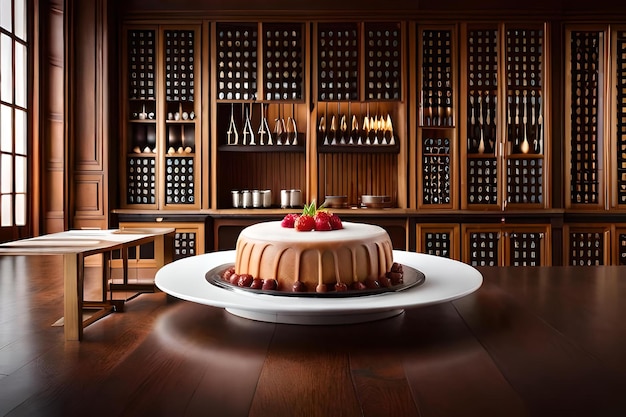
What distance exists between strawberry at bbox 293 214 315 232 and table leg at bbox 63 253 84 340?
670 millimetres

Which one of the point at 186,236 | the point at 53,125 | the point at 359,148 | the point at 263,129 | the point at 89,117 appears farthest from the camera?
the point at 263,129

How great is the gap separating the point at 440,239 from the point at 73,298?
3875 mm

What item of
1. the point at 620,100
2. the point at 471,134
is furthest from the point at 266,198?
the point at 620,100

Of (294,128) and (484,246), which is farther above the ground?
(294,128)

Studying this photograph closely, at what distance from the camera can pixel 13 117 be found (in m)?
3.76

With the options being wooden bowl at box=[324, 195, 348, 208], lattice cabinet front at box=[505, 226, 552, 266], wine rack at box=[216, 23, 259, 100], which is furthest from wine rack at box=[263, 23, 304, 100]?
lattice cabinet front at box=[505, 226, 552, 266]

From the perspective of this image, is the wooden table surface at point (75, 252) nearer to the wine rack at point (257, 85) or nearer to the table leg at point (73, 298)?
the table leg at point (73, 298)

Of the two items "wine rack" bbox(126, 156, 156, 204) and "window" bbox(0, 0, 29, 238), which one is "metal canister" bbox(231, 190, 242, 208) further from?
Answer: "window" bbox(0, 0, 29, 238)

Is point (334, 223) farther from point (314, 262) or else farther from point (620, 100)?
point (620, 100)

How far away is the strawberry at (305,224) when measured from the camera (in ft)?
5.24

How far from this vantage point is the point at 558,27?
15.4 ft

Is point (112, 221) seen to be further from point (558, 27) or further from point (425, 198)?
point (558, 27)

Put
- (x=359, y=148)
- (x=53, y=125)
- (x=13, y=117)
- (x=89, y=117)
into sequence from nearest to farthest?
1. (x=13, y=117)
2. (x=53, y=125)
3. (x=89, y=117)
4. (x=359, y=148)

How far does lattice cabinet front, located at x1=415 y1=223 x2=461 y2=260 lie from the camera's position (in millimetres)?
4566
